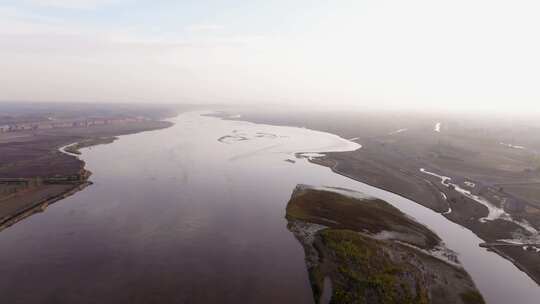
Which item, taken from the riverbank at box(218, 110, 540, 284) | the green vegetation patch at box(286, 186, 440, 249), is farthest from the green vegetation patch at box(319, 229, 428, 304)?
the riverbank at box(218, 110, 540, 284)

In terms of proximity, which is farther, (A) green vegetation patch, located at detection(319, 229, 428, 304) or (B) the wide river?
(B) the wide river

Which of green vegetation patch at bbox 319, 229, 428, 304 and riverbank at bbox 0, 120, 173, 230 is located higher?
riverbank at bbox 0, 120, 173, 230

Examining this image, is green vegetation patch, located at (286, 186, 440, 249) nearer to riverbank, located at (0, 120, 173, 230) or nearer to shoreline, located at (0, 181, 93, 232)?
shoreline, located at (0, 181, 93, 232)

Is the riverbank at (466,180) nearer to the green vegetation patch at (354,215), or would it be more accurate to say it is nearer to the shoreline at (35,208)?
the green vegetation patch at (354,215)

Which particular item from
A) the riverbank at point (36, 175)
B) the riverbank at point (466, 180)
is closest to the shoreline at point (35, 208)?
the riverbank at point (36, 175)

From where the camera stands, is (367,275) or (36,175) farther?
(36,175)

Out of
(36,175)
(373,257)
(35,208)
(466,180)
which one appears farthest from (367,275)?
(36,175)

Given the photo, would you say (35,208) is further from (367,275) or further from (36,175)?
(367,275)

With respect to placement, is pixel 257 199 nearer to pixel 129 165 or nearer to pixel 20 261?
pixel 20 261

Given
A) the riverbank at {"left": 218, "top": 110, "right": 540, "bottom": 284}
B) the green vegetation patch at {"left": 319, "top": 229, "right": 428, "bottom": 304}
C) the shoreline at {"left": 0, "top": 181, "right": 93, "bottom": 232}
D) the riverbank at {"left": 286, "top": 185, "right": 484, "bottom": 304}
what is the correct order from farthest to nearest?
the riverbank at {"left": 218, "top": 110, "right": 540, "bottom": 284} < the shoreline at {"left": 0, "top": 181, "right": 93, "bottom": 232} < the riverbank at {"left": 286, "top": 185, "right": 484, "bottom": 304} < the green vegetation patch at {"left": 319, "top": 229, "right": 428, "bottom": 304}
